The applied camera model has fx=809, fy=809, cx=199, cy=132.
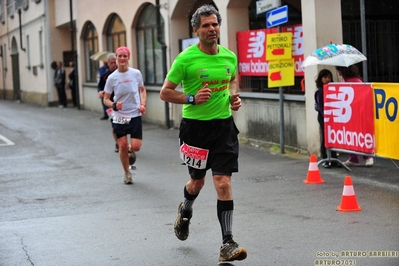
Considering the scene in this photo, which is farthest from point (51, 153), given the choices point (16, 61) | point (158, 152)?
point (16, 61)

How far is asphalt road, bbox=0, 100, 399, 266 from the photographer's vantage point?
22.5 ft

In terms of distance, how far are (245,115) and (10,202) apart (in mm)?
7234

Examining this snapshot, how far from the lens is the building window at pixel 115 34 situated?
2602cm

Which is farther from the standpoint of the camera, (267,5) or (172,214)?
(267,5)

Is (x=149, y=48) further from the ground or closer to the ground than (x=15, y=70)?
closer to the ground

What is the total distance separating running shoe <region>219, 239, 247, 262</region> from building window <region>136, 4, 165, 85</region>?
1560 cm

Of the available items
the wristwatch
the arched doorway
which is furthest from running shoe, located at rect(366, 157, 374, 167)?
the arched doorway

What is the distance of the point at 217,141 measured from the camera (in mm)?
6770

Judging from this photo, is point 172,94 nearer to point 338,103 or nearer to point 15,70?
point 338,103

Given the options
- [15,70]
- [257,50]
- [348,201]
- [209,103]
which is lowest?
[348,201]

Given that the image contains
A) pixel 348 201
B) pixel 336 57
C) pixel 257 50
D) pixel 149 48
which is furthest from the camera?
pixel 149 48

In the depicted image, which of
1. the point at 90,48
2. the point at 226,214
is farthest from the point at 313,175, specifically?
the point at 90,48

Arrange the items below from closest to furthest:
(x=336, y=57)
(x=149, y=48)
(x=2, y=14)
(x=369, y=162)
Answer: (x=336, y=57), (x=369, y=162), (x=149, y=48), (x=2, y=14)

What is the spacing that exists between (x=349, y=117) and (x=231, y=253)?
5.69 metres
